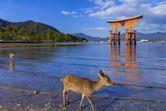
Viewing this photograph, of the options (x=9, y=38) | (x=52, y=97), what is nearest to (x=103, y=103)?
(x=52, y=97)

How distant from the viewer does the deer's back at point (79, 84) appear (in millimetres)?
9164

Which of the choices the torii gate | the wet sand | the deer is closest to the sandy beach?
the wet sand

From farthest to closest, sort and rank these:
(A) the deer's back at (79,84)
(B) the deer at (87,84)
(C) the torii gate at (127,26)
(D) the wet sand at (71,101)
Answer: (C) the torii gate at (127,26) → (D) the wet sand at (71,101) → (A) the deer's back at (79,84) → (B) the deer at (87,84)

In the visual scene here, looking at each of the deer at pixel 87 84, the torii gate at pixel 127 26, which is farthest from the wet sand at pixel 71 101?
the torii gate at pixel 127 26

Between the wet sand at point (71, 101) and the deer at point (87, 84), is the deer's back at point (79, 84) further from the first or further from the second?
the wet sand at point (71, 101)

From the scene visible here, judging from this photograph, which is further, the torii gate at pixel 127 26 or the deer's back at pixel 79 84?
the torii gate at pixel 127 26

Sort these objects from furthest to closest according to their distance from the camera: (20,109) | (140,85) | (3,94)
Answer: (140,85) < (3,94) < (20,109)

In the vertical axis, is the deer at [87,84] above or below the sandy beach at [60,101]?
above

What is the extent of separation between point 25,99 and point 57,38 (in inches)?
5680

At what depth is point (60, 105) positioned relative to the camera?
10.1 m

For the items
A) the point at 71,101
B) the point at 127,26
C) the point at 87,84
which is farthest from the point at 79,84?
the point at 127,26

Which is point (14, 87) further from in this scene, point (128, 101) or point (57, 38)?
point (57, 38)

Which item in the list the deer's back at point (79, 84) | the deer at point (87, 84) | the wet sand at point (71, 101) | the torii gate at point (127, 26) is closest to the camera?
the deer at point (87, 84)

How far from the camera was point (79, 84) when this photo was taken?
30.8 feet
